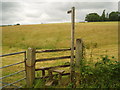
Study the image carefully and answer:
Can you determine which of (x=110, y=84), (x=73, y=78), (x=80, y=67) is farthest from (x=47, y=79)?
(x=110, y=84)

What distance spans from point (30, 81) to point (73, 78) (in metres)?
1.48

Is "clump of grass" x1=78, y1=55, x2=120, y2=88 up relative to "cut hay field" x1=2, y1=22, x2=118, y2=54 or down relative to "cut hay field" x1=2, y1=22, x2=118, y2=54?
down

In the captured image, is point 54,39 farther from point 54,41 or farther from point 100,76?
point 100,76

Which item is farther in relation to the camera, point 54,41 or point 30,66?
point 54,41

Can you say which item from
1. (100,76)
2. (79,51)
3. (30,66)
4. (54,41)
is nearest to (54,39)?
(54,41)

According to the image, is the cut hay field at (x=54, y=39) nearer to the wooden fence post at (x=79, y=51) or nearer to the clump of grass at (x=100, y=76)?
the clump of grass at (x=100, y=76)

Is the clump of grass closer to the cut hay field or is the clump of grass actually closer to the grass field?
the grass field

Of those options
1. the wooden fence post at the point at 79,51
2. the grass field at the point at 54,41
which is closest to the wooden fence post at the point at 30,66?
the wooden fence post at the point at 79,51

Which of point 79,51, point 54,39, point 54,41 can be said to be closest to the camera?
point 79,51

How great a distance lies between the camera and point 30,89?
4.23m

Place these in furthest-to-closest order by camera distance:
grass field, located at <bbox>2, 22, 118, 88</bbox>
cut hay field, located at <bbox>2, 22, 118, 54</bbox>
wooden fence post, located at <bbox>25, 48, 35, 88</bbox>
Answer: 1. cut hay field, located at <bbox>2, 22, 118, 54</bbox>
2. grass field, located at <bbox>2, 22, 118, 88</bbox>
3. wooden fence post, located at <bbox>25, 48, 35, 88</bbox>

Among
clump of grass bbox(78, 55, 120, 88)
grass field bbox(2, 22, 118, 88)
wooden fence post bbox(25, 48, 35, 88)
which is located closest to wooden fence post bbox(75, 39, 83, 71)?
clump of grass bbox(78, 55, 120, 88)

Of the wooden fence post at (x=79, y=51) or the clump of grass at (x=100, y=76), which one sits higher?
the wooden fence post at (x=79, y=51)

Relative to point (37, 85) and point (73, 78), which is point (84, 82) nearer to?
point (73, 78)
